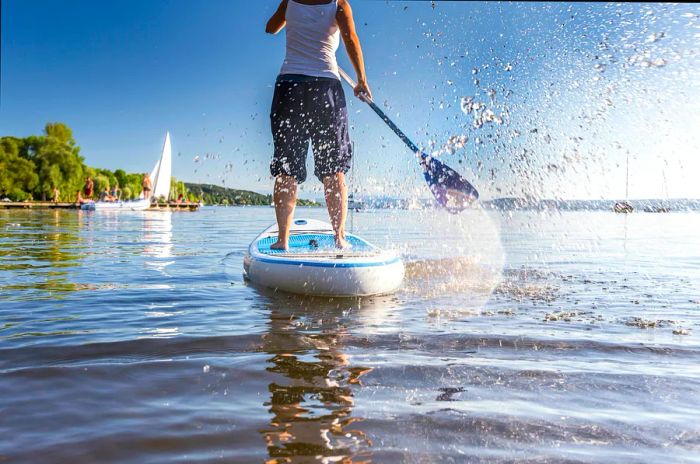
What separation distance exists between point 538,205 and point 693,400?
153 inches

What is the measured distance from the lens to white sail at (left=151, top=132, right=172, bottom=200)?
69.1 meters

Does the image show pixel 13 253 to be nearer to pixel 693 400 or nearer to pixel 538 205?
pixel 538 205

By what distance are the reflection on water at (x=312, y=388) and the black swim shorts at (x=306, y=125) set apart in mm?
1725

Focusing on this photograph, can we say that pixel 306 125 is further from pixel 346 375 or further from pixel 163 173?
pixel 163 173

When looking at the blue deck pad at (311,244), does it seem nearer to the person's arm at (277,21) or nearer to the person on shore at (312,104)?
the person on shore at (312,104)

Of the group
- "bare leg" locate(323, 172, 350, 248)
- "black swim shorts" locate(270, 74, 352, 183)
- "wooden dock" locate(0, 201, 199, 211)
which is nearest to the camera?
"black swim shorts" locate(270, 74, 352, 183)

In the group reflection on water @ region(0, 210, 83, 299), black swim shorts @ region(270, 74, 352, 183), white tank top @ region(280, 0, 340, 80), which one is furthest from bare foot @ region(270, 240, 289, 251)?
→ reflection on water @ region(0, 210, 83, 299)

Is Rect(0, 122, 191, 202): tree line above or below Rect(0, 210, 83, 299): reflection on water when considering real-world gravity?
above

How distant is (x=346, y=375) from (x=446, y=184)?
4.10 m

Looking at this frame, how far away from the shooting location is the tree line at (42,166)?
7162 cm

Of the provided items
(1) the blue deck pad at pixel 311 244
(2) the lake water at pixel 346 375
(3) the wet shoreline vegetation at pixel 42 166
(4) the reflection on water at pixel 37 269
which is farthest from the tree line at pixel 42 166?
(2) the lake water at pixel 346 375

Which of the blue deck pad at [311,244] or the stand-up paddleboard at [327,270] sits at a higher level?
the blue deck pad at [311,244]

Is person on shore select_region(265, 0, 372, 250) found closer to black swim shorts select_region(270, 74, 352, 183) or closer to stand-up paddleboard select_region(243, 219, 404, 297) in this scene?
black swim shorts select_region(270, 74, 352, 183)

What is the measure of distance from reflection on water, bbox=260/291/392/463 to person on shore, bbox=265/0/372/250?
164 centimetres
